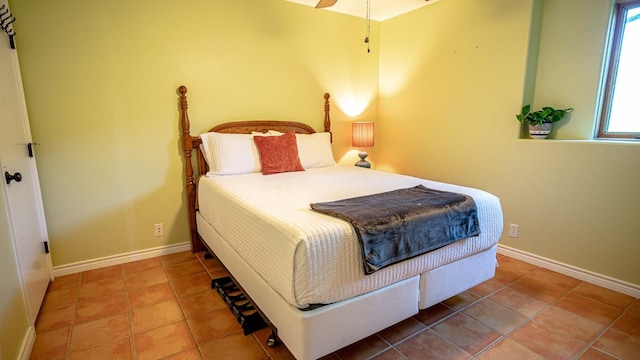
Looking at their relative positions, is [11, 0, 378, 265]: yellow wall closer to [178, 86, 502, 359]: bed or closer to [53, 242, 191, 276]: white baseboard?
[53, 242, 191, 276]: white baseboard

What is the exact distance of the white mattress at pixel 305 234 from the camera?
4.78ft

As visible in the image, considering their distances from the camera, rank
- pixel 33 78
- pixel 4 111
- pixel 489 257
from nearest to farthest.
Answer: pixel 4 111 → pixel 489 257 → pixel 33 78

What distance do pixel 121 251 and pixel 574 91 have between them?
4082 millimetres

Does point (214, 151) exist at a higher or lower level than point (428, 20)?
lower

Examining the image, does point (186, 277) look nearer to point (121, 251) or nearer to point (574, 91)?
point (121, 251)

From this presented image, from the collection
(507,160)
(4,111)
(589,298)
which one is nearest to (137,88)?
(4,111)

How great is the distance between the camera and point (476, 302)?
2.28 m

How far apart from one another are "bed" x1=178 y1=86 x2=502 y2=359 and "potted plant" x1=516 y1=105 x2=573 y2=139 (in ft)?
3.48

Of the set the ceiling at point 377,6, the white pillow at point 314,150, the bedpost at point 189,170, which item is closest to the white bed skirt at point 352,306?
the bedpost at point 189,170

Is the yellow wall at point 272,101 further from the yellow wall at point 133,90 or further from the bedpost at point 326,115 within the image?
the bedpost at point 326,115

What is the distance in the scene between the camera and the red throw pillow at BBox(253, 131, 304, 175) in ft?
10.0

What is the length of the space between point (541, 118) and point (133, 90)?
3453 millimetres

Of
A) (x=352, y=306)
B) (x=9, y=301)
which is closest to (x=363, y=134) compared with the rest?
(x=352, y=306)

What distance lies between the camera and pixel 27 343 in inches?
70.3
